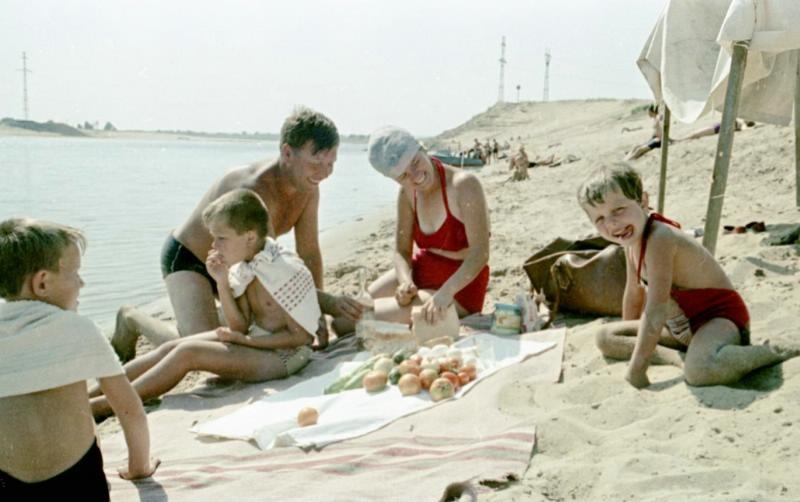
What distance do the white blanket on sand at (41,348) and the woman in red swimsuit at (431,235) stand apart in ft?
7.22

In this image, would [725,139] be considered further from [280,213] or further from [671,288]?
[280,213]

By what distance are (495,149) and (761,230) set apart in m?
29.0

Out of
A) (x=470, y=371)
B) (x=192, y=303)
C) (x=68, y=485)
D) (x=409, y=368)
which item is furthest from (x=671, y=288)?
(x=192, y=303)

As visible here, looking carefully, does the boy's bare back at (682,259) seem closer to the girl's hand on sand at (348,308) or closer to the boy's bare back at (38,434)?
the girl's hand on sand at (348,308)

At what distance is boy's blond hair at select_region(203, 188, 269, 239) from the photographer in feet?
12.7

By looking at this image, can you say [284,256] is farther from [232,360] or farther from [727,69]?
[727,69]

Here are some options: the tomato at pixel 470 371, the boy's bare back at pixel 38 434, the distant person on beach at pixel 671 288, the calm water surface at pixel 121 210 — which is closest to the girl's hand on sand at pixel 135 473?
the boy's bare back at pixel 38 434

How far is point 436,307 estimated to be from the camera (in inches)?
170

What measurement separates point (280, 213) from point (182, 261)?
676 millimetres

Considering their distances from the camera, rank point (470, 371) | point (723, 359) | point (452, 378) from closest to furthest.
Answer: point (723, 359) < point (452, 378) < point (470, 371)

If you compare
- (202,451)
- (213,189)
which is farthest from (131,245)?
(202,451)

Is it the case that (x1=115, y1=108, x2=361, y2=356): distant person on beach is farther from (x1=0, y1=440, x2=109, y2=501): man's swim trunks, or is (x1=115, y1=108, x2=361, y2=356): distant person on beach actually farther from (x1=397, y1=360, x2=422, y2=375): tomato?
(x1=0, y1=440, x2=109, y2=501): man's swim trunks

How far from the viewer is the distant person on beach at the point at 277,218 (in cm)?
448

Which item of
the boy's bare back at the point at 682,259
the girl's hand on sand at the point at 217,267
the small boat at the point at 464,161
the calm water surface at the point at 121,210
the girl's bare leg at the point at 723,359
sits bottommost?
the calm water surface at the point at 121,210
